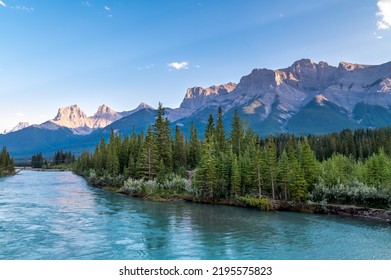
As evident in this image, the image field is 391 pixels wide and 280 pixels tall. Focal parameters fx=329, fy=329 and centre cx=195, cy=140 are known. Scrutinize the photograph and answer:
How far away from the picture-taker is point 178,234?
4062 cm

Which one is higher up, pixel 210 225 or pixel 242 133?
pixel 242 133

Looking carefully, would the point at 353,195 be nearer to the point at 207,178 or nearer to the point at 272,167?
the point at 272,167

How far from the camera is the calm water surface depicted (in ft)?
107

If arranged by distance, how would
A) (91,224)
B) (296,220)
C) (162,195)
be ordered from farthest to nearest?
(162,195) < (296,220) < (91,224)

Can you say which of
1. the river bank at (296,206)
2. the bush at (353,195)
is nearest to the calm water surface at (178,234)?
the river bank at (296,206)

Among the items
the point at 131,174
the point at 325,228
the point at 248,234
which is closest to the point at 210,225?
the point at 248,234

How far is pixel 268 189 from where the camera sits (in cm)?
7200

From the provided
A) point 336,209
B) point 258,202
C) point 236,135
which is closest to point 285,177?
point 258,202

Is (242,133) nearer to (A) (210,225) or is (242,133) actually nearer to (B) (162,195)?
(B) (162,195)

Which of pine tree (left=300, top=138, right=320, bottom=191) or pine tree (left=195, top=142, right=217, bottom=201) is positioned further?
pine tree (left=195, top=142, right=217, bottom=201)

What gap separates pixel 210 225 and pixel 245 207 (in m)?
21.0

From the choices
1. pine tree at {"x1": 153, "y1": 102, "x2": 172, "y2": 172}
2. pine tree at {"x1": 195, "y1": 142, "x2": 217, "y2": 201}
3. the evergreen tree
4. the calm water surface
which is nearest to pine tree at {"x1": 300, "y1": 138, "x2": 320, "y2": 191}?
the calm water surface

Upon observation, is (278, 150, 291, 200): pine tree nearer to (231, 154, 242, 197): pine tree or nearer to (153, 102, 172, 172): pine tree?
(231, 154, 242, 197): pine tree
